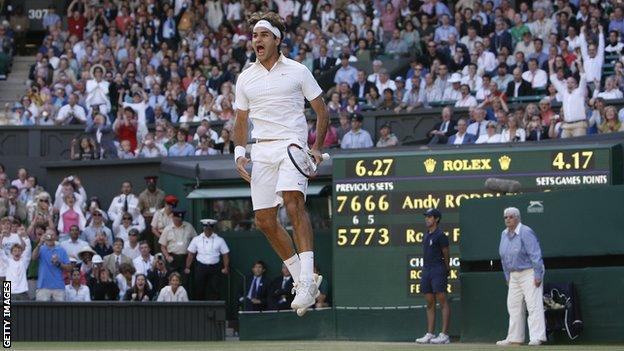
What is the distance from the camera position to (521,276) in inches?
739

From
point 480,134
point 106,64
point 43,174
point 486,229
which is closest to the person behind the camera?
point 486,229

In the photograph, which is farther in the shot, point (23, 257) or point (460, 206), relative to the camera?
point (23, 257)

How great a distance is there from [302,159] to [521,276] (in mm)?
7030

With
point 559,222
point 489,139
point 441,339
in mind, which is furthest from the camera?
point 489,139

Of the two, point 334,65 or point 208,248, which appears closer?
point 208,248

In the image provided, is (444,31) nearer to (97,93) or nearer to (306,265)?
(97,93)

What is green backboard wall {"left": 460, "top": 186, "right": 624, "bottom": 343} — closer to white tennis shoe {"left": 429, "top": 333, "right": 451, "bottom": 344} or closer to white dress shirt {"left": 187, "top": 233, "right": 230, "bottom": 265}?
white tennis shoe {"left": 429, "top": 333, "right": 451, "bottom": 344}

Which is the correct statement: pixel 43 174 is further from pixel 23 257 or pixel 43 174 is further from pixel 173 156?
pixel 23 257

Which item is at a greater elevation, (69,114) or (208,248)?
(69,114)

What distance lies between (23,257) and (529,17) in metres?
11.6

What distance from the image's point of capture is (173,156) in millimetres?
28641

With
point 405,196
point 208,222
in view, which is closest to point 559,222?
point 405,196

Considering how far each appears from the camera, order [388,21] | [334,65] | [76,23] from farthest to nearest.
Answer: [76,23] < [388,21] < [334,65]

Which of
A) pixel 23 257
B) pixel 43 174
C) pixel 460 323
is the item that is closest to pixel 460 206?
pixel 460 323
